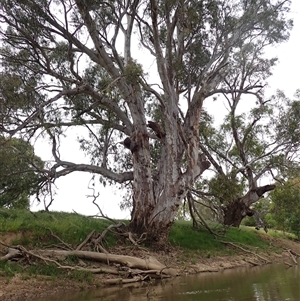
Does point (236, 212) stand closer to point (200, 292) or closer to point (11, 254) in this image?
point (11, 254)

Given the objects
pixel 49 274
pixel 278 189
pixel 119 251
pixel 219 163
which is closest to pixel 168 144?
pixel 119 251

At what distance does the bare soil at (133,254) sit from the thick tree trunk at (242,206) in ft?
7.76

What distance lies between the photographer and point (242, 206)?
19.8 meters

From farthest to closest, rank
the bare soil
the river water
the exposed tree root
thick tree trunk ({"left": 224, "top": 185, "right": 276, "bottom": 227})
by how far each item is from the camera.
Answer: thick tree trunk ({"left": 224, "top": 185, "right": 276, "bottom": 227})
the exposed tree root
the bare soil
the river water

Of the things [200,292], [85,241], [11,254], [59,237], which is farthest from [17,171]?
[200,292]

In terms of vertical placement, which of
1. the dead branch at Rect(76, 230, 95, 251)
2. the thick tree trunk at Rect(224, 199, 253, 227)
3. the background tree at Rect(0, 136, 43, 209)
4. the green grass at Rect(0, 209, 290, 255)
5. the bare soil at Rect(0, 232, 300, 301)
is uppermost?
the background tree at Rect(0, 136, 43, 209)

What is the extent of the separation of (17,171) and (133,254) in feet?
17.1

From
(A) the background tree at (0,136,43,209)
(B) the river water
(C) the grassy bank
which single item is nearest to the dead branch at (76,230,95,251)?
(C) the grassy bank

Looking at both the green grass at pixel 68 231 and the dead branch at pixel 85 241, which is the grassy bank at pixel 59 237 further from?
the dead branch at pixel 85 241

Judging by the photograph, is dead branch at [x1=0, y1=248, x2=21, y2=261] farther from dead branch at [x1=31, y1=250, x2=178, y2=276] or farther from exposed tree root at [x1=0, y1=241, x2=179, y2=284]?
Result: dead branch at [x1=31, y1=250, x2=178, y2=276]

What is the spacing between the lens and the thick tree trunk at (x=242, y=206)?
1948 cm

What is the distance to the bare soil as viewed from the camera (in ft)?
26.7

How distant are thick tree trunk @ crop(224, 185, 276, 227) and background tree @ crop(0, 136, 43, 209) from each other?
9.25 meters

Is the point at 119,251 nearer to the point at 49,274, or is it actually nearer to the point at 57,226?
the point at 57,226
